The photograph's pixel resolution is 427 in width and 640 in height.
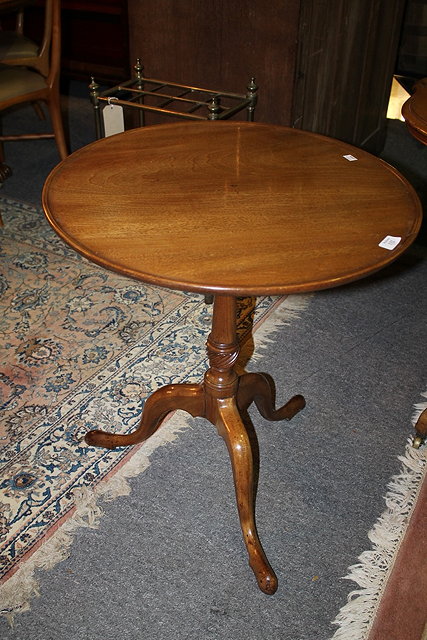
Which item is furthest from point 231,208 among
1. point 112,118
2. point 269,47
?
point 269,47

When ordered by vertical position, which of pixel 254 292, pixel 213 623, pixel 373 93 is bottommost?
pixel 213 623

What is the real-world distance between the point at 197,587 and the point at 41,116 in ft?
9.27

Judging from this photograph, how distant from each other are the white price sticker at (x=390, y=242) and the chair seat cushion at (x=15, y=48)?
2.14m

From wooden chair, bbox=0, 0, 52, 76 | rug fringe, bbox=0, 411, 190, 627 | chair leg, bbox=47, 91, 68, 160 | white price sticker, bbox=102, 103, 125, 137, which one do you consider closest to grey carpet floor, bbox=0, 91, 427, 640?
rug fringe, bbox=0, 411, 190, 627

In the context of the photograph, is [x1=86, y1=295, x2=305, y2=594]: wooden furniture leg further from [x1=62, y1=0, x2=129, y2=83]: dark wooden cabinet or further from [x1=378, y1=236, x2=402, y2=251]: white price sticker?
[x1=62, y1=0, x2=129, y2=83]: dark wooden cabinet

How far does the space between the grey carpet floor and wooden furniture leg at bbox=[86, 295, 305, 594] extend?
66mm

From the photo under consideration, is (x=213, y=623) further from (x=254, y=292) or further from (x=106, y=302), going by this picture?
(x=106, y=302)

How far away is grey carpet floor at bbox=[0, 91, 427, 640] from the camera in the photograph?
4.13 feet

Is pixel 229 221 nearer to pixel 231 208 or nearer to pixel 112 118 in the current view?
pixel 231 208

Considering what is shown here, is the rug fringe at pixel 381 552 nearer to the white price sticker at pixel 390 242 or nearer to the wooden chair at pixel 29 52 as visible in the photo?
the white price sticker at pixel 390 242

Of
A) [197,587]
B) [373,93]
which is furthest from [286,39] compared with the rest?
[197,587]

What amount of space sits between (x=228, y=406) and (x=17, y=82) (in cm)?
177

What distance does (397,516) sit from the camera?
4.81 ft

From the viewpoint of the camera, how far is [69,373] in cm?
182
